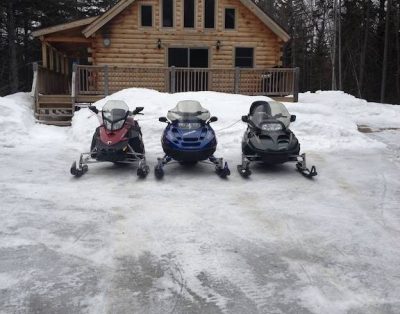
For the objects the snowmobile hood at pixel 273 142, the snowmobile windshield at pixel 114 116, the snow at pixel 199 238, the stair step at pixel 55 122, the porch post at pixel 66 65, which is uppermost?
the porch post at pixel 66 65

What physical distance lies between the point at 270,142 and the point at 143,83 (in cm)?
997

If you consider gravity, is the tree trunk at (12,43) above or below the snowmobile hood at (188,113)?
above

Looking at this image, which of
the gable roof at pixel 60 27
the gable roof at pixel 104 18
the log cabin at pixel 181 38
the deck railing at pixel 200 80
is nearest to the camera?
the deck railing at pixel 200 80

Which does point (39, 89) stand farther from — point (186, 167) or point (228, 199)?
point (228, 199)

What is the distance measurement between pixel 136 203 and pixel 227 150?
456 cm

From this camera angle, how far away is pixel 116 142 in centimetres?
824

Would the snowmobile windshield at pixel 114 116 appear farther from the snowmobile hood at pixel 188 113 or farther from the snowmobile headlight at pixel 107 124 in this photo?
the snowmobile hood at pixel 188 113

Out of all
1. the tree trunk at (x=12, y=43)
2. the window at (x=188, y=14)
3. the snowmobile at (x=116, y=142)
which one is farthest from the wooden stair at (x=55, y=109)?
the tree trunk at (x=12, y=43)

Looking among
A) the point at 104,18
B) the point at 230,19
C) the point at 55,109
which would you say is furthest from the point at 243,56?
the point at 55,109

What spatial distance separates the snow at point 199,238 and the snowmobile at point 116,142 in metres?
0.27

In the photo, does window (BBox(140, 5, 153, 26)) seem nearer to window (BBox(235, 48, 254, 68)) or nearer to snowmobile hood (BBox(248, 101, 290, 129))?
window (BBox(235, 48, 254, 68))

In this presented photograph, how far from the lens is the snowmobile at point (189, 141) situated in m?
8.21

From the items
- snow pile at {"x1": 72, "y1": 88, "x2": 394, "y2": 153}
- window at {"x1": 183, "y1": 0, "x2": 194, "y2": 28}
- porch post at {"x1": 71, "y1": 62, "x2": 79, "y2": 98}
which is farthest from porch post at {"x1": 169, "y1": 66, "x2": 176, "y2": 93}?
window at {"x1": 183, "y1": 0, "x2": 194, "y2": 28}

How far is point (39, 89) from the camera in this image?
1606cm
